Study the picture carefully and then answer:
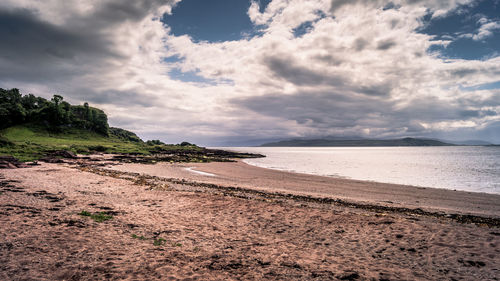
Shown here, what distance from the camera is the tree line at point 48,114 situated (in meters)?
91.8

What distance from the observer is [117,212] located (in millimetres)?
12070

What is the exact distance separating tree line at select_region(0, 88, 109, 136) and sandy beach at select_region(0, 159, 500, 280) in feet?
356

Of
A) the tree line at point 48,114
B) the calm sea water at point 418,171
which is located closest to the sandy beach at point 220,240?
the calm sea water at point 418,171

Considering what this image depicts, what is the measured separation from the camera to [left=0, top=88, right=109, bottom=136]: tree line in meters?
91.8

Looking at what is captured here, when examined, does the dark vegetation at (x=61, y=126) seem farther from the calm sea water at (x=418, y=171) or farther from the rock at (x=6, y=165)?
the rock at (x=6, y=165)

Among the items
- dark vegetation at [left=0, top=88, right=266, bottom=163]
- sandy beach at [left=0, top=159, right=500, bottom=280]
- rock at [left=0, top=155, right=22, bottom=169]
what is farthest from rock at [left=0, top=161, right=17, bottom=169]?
dark vegetation at [left=0, top=88, right=266, bottom=163]

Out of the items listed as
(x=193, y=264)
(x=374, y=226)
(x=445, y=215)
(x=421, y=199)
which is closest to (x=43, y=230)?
(x=193, y=264)

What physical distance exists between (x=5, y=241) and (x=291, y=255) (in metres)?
9.58

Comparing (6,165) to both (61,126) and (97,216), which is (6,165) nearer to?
(97,216)

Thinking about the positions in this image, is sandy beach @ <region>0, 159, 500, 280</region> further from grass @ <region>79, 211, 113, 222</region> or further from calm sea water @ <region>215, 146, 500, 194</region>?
calm sea water @ <region>215, 146, 500, 194</region>

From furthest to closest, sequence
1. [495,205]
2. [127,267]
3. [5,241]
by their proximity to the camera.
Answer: [495,205]
[5,241]
[127,267]

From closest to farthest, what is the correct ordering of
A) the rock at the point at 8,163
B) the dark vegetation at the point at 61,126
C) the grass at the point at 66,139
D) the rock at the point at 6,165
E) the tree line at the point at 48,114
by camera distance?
the rock at the point at 6,165, the rock at the point at 8,163, the grass at the point at 66,139, the dark vegetation at the point at 61,126, the tree line at the point at 48,114

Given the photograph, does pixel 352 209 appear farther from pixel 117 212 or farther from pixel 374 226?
pixel 117 212

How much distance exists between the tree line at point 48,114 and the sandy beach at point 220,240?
10860cm
